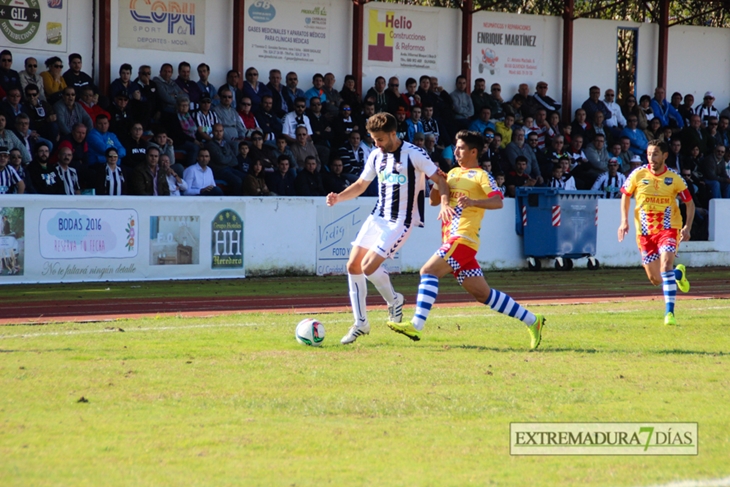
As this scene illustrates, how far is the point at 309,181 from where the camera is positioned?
1883 cm

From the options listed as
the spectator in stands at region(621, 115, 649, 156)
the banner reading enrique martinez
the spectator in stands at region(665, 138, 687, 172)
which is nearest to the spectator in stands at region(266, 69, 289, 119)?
the spectator in stands at region(621, 115, 649, 156)

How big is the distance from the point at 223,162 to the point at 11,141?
3.94m

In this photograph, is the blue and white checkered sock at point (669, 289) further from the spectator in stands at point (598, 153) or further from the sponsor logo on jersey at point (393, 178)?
the spectator in stands at point (598, 153)

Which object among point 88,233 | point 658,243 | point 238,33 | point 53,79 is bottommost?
point 88,233

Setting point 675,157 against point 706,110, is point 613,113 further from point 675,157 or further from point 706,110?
point 706,110

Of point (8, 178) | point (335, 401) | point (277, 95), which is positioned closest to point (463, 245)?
point (335, 401)

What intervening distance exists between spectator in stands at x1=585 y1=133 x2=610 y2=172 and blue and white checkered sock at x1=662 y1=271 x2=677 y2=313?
1218 centimetres

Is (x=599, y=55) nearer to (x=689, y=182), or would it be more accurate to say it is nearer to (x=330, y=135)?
(x=689, y=182)

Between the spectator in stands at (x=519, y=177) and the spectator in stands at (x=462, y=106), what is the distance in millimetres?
1913

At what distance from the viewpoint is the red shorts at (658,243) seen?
11242 millimetres

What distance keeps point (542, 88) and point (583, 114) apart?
4.75ft

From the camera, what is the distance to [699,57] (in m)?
29.1

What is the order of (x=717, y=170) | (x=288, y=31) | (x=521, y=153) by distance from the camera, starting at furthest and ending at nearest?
(x=717, y=170)
(x=288, y=31)
(x=521, y=153)

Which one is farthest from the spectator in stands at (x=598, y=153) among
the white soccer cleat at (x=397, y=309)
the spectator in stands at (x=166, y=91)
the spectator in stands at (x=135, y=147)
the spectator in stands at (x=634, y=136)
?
the white soccer cleat at (x=397, y=309)
